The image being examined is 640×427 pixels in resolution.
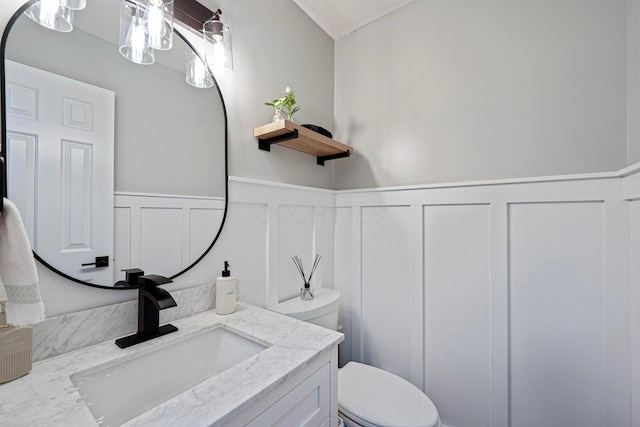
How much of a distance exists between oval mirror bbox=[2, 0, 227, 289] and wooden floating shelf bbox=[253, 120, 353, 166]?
9.8 inches

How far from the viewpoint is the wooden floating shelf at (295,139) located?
1212mm

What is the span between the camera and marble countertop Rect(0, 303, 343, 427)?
1.66 feet

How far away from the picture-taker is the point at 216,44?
3.45 feet

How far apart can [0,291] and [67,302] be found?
0.45ft

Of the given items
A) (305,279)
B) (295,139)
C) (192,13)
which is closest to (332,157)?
(295,139)

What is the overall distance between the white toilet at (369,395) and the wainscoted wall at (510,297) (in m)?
0.32

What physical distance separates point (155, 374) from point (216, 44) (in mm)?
1133

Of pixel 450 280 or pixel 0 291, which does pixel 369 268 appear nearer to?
pixel 450 280

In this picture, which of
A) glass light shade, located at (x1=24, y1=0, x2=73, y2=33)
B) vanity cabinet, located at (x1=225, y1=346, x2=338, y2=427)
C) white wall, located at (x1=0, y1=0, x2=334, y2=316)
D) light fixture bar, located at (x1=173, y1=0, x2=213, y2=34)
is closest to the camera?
vanity cabinet, located at (x1=225, y1=346, x2=338, y2=427)

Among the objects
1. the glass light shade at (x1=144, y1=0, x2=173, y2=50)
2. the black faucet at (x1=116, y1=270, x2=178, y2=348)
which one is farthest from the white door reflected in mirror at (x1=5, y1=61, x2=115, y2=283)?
the glass light shade at (x1=144, y1=0, x2=173, y2=50)

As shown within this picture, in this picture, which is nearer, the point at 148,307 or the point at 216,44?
the point at 148,307

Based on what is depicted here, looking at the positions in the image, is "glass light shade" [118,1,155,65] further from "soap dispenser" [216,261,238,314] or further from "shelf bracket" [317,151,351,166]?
"shelf bracket" [317,151,351,166]

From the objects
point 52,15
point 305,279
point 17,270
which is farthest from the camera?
point 305,279

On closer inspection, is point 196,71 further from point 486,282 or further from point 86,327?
point 486,282
